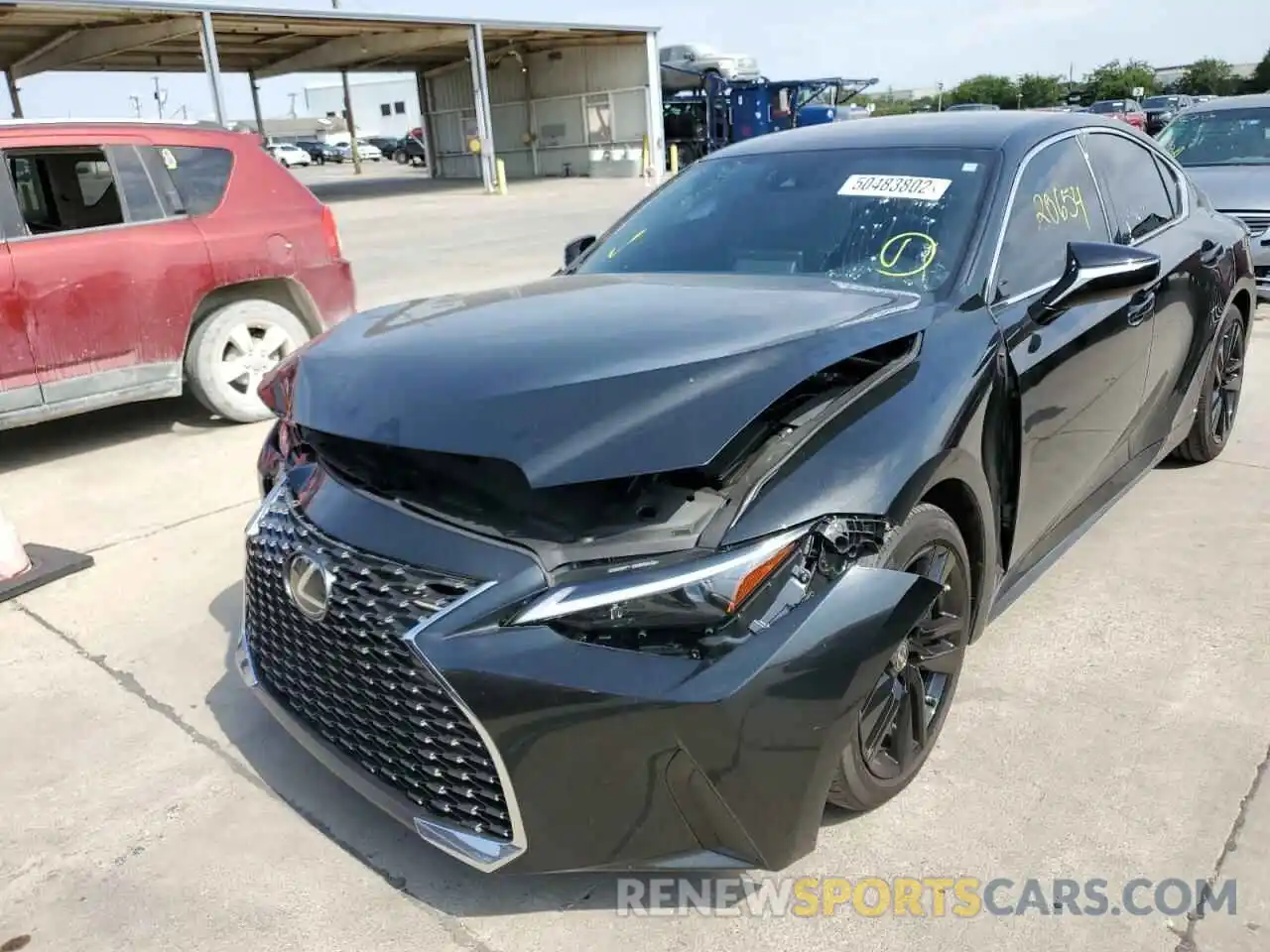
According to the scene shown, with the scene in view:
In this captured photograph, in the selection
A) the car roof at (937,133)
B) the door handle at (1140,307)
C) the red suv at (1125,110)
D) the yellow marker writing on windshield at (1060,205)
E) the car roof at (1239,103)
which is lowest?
the door handle at (1140,307)

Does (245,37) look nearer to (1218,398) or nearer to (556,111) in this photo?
(556,111)

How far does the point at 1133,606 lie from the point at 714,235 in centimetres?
196

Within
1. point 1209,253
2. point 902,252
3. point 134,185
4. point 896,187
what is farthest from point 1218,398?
point 134,185

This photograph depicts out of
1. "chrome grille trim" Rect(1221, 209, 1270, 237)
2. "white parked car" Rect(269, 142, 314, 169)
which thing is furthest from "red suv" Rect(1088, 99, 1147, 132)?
"white parked car" Rect(269, 142, 314, 169)

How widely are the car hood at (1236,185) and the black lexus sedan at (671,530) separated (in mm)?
6367

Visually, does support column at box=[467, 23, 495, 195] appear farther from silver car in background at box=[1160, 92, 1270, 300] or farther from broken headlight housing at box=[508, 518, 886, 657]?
broken headlight housing at box=[508, 518, 886, 657]

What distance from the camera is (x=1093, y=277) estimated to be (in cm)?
293

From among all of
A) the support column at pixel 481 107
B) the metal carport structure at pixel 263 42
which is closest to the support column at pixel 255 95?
the metal carport structure at pixel 263 42

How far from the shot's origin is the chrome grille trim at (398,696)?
2014 millimetres

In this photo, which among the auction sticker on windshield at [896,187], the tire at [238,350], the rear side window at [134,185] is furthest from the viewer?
the tire at [238,350]

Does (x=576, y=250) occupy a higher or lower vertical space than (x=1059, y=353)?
higher

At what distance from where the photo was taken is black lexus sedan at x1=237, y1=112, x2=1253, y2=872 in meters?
1.92

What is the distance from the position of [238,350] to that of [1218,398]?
5.29 metres

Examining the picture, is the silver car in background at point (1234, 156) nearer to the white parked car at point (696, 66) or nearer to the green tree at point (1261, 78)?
the white parked car at point (696, 66)
